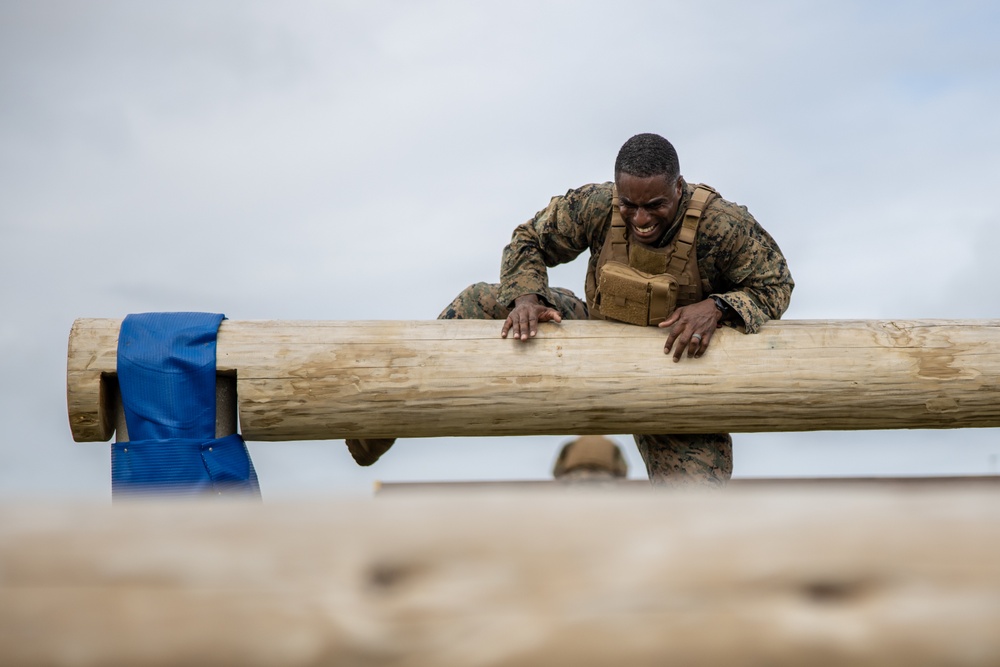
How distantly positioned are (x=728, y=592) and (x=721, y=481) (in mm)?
3332

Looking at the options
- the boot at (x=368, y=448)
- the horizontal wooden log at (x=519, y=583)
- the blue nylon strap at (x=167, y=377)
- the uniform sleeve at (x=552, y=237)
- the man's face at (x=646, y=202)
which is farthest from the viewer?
the boot at (x=368, y=448)

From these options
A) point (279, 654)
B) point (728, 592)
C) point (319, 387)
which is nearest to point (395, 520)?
point (279, 654)

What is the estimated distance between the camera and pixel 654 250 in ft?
13.3

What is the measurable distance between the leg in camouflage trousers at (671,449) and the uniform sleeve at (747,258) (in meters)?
0.62

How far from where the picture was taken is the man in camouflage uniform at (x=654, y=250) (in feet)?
12.7

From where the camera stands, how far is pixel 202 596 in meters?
1.04

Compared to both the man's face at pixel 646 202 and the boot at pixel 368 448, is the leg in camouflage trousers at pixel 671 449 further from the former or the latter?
the boot at pixel 368 448

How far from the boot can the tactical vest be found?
1018 mm

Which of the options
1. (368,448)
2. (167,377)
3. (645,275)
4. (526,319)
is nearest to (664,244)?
(645,275)

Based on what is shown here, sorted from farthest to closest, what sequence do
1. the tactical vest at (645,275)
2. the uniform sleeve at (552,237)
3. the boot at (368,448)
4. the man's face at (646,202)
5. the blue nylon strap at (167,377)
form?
the boot at (368,448), the uniform sleeve at (552,237), the man's face at (646,202), the tactical vest at (645,275), the blue nylon strap at (167,377)

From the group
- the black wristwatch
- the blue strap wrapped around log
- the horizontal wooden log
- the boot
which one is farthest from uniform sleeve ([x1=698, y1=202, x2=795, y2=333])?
the horizontal wooden log

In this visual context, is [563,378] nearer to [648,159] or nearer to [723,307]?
[723,307]

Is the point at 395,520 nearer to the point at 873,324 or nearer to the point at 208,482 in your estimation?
the point at 208,482

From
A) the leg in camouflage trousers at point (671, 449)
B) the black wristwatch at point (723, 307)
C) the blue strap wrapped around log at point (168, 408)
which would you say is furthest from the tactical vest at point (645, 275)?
the blue strap wrapped around log at point (168, 408)
